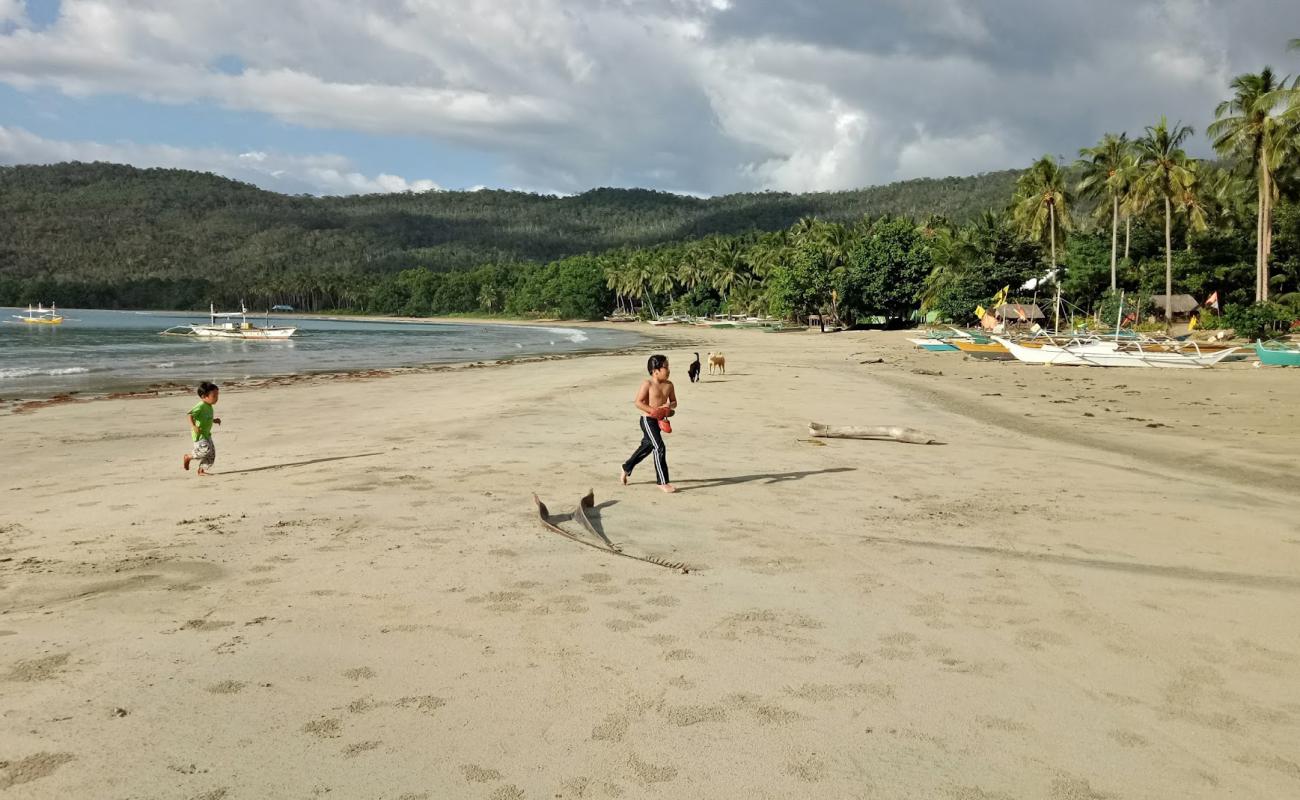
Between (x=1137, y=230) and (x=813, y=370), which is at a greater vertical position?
(x=1137, y=230)

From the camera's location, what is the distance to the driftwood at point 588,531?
20.9ft

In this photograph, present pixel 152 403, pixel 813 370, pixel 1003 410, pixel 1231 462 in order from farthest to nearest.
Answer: pixel 813 370 < pixel 152 403 < pixel 1003 410 < pixel 1231 462

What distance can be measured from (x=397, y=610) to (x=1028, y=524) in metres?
5.97

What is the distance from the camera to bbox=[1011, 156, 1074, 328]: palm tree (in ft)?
177

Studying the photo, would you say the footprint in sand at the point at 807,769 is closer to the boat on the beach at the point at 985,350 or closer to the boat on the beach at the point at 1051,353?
the boat on the beach at the point at 1051,353

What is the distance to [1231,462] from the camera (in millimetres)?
11289

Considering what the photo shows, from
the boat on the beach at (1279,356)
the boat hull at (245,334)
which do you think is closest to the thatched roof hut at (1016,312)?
the boat on the beach at (1279,356)

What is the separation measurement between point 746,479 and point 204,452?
685cm

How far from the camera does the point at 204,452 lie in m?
10.0

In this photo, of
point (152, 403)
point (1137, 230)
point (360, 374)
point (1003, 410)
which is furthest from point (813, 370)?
point (1137, 230)

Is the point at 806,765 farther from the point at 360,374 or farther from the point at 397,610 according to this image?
the point at 360,374

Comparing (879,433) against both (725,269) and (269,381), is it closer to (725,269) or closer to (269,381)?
(269,381)

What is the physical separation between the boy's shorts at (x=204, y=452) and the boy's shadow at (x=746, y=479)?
591 cm

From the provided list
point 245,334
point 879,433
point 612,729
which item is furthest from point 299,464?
point 245,334
